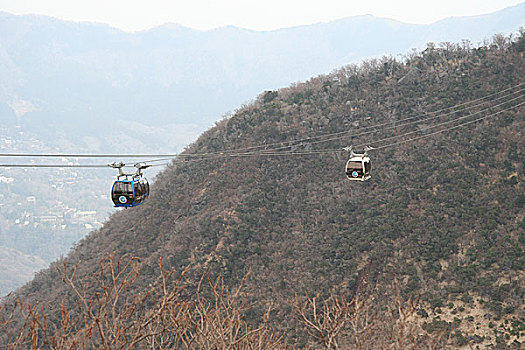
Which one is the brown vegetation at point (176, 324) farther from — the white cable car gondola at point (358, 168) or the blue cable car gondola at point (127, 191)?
the white cable car gondola at point (358, 168)

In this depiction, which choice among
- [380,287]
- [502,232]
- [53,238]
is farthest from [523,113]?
[53,238]

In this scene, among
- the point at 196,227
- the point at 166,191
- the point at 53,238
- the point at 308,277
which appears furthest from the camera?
the point at 53,238

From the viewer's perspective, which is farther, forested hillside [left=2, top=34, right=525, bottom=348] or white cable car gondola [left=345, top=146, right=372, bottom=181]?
forested hillside [left=2, top=34, right=525, bottom=348]

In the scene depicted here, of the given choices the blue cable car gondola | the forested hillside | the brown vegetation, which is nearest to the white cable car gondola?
the brown vegetation

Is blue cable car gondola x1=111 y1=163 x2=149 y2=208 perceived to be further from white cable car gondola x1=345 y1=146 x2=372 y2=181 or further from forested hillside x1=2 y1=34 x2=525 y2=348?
forested hillside x1=2 y1=34 x2=525 y2=348

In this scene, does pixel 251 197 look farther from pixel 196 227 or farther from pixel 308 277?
pixel 308 277

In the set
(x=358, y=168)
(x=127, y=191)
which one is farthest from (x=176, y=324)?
(x=358, y=168)

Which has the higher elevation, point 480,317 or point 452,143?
point 452,143

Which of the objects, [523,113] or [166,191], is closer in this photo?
[523,113]
